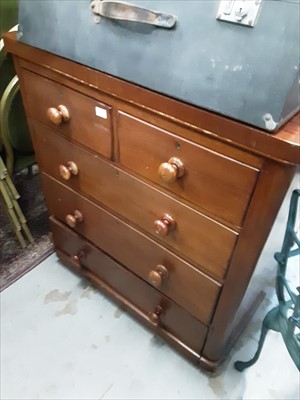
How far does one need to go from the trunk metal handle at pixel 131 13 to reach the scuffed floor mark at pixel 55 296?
102 cm

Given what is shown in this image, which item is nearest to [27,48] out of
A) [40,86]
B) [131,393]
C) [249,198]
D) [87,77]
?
[40,86]

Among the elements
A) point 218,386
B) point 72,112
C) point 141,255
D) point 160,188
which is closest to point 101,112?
point 72,112

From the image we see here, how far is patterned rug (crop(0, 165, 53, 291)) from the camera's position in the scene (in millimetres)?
1396

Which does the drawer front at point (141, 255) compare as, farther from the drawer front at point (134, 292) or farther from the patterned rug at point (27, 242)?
the patterned rug at point (27, 242)

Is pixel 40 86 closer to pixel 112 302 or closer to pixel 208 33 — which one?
pixel 208 33

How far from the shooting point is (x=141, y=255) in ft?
3.27

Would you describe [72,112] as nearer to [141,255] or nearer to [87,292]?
[141,255]

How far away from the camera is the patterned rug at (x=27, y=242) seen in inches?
55.0

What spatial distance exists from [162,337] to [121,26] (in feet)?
3.27

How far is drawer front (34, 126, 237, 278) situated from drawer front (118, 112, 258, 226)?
0.05 m

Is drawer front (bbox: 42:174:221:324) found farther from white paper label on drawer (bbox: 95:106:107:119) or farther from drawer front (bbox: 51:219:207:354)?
white paper label on drawer (bbox: 95:106:107:119)

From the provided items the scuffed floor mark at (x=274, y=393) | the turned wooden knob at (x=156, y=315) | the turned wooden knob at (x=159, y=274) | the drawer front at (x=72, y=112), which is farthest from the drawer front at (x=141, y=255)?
the scuffed floor mark at (x=274, y=393)

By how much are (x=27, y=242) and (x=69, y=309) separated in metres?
0.40

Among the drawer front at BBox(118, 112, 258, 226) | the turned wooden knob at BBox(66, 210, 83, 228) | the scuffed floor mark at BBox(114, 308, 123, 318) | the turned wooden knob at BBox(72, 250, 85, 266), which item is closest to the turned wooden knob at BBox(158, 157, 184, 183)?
the drawer front at BBox(118, 112, 258, 226)
